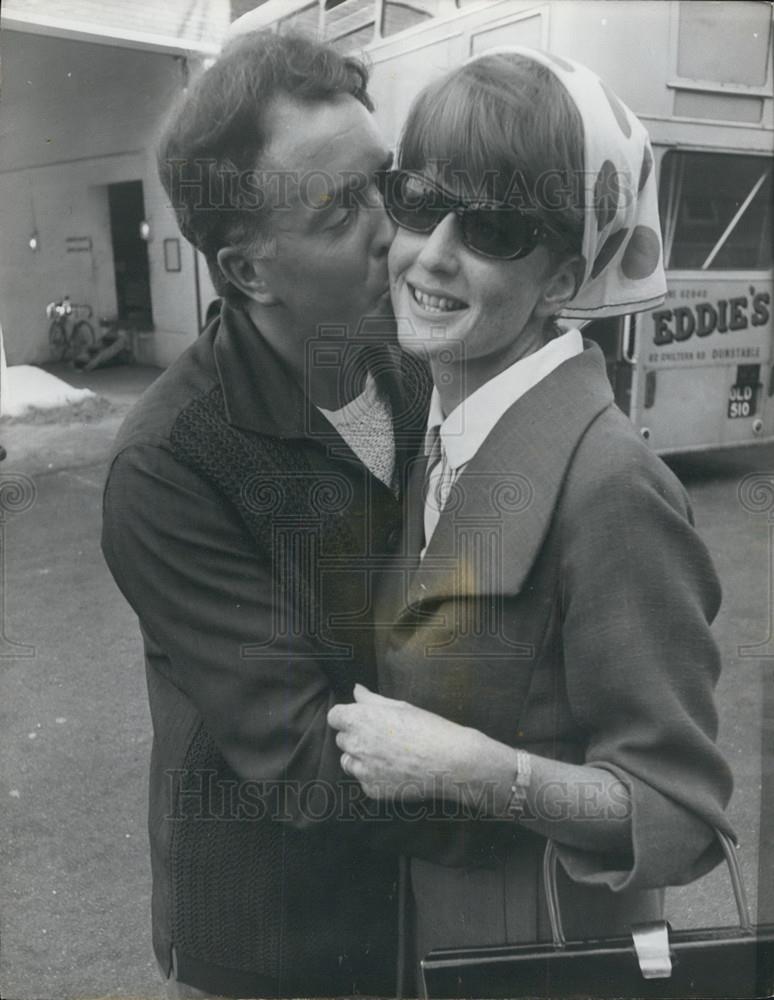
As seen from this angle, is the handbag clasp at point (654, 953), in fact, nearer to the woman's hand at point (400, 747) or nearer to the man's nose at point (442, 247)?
the woman's hand at point (400, 747)

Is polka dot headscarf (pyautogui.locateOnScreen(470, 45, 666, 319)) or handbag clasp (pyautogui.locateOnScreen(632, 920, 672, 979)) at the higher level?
polka dot headscarf (pyautogui.locateOnScreen(470, 45, 666, 319))

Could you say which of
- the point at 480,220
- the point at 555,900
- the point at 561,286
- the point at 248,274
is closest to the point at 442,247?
the point at 480,220

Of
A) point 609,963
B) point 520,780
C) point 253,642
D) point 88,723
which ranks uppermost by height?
point 253,642

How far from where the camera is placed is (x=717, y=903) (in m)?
2.49

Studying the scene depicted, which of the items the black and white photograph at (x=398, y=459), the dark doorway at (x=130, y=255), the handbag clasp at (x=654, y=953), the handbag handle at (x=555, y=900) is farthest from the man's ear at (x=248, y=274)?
the handbag clasp at (x=654, y=953)

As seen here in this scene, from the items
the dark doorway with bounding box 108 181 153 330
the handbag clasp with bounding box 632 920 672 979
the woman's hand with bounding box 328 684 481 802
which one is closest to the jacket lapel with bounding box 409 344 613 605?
the woman's hand with bounding box 328 684 481 802

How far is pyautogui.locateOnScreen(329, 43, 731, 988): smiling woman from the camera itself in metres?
1.25

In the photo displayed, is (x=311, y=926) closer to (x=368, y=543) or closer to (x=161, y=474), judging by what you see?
(x=368, y=543)

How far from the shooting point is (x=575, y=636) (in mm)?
1277

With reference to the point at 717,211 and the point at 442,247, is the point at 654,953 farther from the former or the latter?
the point at 717,211

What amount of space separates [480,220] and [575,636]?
1.83 feet

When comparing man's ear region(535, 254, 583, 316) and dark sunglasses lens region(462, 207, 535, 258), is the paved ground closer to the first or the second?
man's ear region(535, 254, 583, 316)

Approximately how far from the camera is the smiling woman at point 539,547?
1.25 m

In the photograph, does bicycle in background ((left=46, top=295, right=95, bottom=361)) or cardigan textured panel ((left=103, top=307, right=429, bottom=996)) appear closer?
cardigan textured panel ((left=103, top=307, right=429, bottom=996))
